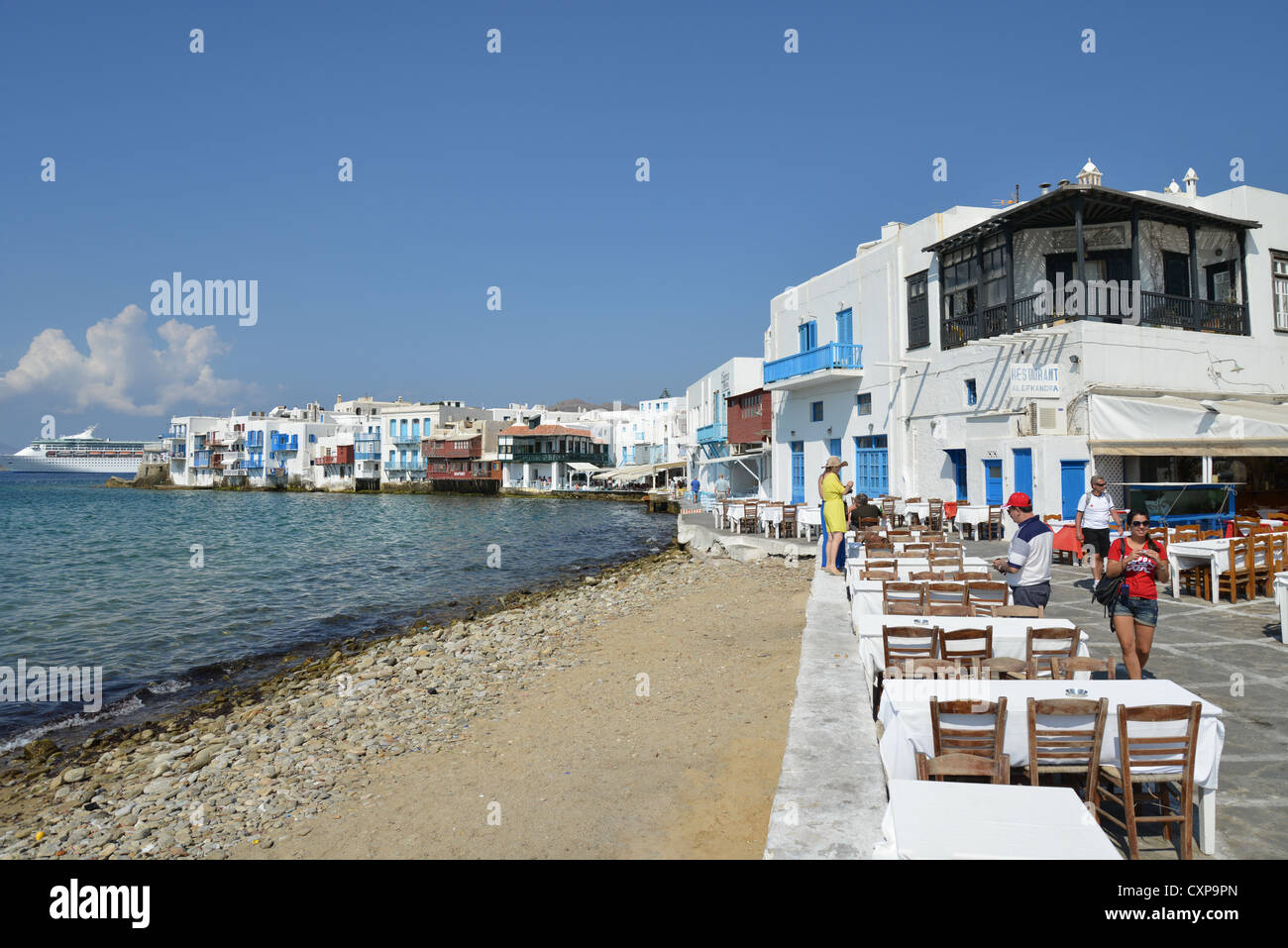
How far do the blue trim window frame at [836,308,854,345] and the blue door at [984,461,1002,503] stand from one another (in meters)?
7.11

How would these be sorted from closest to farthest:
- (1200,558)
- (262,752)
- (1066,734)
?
1. (1066,734)
2. (262,752)
3. (1200,558)

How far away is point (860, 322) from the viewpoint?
23.5 m

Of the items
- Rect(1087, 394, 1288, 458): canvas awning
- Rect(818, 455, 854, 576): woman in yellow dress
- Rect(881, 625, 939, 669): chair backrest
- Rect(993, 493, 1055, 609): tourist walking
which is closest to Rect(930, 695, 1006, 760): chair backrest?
Rect(881, 625, 939, 669): chair backrest

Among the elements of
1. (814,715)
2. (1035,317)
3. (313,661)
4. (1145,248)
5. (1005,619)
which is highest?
(1145,248)

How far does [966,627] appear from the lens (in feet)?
Result: 19.9

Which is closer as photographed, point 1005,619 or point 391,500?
point 1005,619

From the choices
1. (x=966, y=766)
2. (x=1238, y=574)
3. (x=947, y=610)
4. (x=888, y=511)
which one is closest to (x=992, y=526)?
(x=888, y=511)

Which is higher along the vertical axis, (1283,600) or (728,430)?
(728,430)

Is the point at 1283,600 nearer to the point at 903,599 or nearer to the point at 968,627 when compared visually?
the point at 903,599

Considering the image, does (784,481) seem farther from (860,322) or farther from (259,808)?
(259,808)

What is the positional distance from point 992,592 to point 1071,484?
9388 mm
